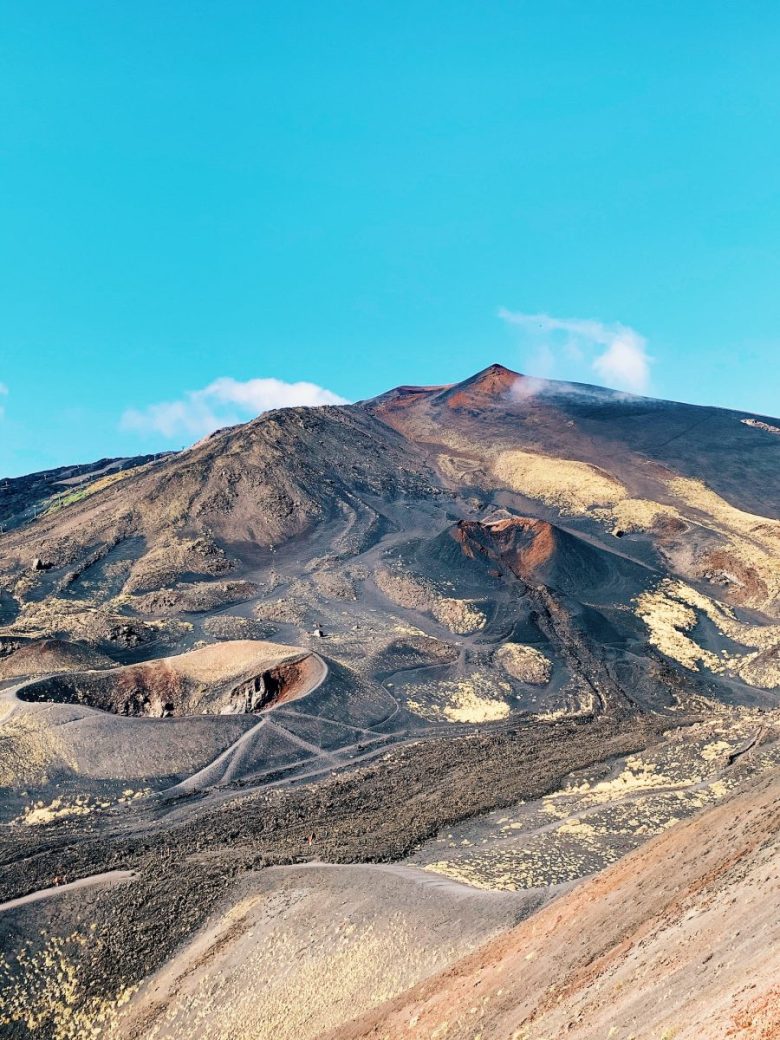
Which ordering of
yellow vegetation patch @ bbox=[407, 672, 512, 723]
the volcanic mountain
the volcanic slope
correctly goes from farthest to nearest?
yellow vegetation patch @ bbox=[407, 672, 512, 723]
the volcanic mountain
the volcanic slope

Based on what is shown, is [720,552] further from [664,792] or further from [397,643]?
[664,792]

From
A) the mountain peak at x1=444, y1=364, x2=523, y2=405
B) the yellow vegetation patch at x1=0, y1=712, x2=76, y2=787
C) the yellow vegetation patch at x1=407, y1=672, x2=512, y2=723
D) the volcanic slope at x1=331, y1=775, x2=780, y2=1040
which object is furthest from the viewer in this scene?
the mountain peak at x1=444, y1=364, x2=523, y2=405

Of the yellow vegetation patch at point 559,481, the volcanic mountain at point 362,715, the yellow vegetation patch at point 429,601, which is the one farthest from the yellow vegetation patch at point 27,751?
the yellow vegetation patch at point 559,481

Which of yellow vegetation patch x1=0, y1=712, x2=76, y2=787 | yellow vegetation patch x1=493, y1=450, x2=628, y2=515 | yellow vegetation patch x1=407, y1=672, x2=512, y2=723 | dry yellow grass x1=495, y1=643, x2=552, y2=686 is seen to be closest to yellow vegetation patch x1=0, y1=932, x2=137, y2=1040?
yellow vegetation patch x1=0, y1=712, x2=76, y2=787

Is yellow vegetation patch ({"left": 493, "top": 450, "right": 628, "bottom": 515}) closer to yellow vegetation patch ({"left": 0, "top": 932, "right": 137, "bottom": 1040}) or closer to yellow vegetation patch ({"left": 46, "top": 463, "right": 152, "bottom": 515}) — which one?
yellow vegetation patch ({"left": 46, "top": 463, "right": 152, "bottom": 515})

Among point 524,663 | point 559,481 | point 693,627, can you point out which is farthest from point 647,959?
point 559,481

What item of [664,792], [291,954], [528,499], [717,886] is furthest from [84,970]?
[528,499]

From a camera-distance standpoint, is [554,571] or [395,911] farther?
[554,571]
